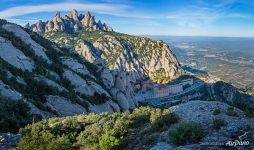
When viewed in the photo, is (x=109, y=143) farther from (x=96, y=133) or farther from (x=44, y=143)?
(x=44, y=143)

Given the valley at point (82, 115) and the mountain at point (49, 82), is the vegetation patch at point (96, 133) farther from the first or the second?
the mountain at point (49, 82)

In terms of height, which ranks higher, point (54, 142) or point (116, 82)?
point (54, 142)

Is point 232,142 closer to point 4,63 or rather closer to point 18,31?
point 4,63

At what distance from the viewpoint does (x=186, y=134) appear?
19.8 meters

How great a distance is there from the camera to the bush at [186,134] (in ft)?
64.5

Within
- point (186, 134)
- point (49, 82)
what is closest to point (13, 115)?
point (49, 82)

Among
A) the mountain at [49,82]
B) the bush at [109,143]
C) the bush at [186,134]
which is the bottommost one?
the mountain at [49,82]

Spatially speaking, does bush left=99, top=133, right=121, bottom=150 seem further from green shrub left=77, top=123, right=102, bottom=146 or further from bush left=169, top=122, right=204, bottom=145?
bush left=169, top=122, right=204, bottom=145

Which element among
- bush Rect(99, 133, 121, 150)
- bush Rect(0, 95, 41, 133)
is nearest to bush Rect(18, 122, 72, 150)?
bush Rect(99, 133, 121, 150)

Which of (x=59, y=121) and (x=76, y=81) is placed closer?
(x=59, y=121)

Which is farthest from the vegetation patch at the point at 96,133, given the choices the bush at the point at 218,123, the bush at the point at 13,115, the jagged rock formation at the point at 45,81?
the jagged rock formation at the point at 45,81

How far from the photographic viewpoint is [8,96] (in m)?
47.0

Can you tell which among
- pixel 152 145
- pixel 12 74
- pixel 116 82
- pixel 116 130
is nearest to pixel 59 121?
pixel 116 130

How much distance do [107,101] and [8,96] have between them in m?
23.8
